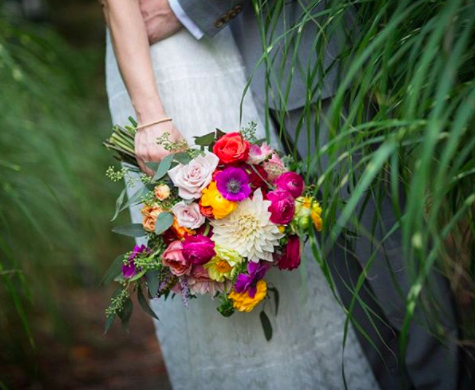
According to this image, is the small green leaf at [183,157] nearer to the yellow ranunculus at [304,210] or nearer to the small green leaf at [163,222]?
the small green leaf at [163,222]

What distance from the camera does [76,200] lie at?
2551mm

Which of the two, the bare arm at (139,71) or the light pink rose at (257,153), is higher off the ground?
the bare arm at (139,71)

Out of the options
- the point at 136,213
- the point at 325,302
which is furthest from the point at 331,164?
the point at 136,213

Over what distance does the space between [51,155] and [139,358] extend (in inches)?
52.0

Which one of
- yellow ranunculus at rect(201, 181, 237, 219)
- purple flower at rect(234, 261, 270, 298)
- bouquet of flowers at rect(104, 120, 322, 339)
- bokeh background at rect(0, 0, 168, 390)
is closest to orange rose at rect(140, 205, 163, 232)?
bouquet of flowers at rect(104, 120, 322, 339)

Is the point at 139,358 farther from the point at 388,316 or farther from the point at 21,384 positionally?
the point at 388,316

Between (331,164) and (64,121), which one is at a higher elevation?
(64,121)

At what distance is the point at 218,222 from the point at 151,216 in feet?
0.46

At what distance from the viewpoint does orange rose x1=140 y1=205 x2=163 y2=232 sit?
1.28 m

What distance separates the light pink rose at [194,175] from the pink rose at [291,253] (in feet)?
0.72

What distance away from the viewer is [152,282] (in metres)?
1.28

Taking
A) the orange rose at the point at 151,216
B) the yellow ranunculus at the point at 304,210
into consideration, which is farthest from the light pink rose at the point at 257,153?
the orange rose at the point at 151,216

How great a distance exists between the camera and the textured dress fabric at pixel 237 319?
149 cm

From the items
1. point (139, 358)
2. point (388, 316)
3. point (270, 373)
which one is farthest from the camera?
point (139, 358)
